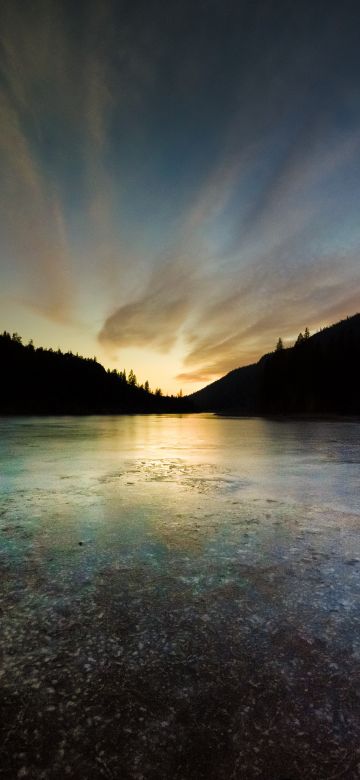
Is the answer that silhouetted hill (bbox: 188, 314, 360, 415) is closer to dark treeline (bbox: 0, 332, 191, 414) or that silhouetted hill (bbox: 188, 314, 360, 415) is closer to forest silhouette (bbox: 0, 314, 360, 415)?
forest silhouette (bbox: 0, 314, 360, 415)

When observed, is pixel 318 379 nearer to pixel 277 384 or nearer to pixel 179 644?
pixel 277 384

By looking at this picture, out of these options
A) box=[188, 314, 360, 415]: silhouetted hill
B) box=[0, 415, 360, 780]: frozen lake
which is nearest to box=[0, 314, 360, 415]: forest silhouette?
box=[188, 314, 360, 415]: silhouetted hill

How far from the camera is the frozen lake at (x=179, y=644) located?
6.98 ft

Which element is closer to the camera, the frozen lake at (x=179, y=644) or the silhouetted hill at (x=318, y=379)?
the frozen lake at (x=179, y=644)

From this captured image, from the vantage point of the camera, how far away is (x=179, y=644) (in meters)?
3.07

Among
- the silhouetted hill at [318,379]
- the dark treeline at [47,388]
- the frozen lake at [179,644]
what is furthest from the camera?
the dark treeline at [47,388]

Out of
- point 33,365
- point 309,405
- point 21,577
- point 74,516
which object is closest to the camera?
point 21,577

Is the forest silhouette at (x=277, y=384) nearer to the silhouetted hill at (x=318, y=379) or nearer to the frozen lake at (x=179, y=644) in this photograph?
the silhouetted hill at (x=318, y=379)

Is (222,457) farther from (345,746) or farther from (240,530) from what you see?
(345,746)

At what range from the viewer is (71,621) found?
3.37m

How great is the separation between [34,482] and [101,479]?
1.66 meters

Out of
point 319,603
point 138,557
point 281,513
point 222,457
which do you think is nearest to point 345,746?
point 319,603

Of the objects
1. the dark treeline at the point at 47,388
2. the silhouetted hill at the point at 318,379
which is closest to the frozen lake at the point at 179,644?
the silhouetted hill at the point at 318,379

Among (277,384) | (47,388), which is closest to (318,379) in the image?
(277,384)
